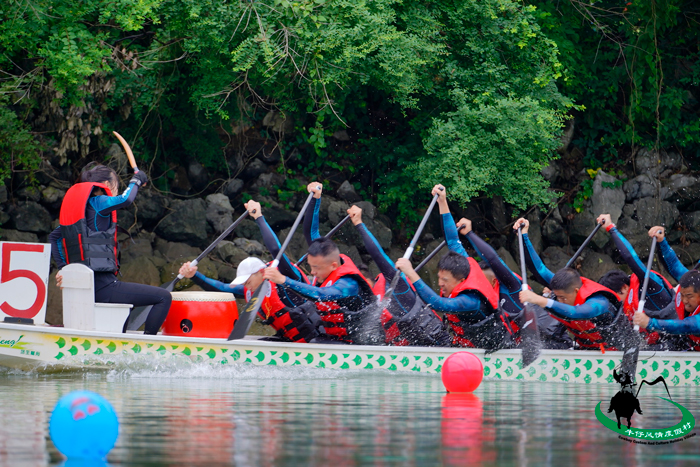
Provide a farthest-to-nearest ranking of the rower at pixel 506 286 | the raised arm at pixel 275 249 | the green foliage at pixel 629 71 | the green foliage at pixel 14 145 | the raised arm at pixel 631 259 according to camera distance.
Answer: the green foliage at pixel 629 71 < the green foliage at pixel 14 145 < the raised arm at pixel 631 259 < the rower at pixel 506 286 < the raised arm at pixel 275 249

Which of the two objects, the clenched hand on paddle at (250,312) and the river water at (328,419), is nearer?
the river water at (328,419)

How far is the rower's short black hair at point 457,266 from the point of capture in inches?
258

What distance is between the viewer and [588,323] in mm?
6699

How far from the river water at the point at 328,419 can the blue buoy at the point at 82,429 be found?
7cm

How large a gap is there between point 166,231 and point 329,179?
3.26 meters

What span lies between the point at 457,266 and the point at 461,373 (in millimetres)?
1184

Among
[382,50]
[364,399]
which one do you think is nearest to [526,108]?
[382,50]

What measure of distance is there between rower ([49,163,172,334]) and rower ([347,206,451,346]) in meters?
1.77

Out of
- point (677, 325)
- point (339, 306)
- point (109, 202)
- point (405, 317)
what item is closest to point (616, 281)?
point (677, 325)

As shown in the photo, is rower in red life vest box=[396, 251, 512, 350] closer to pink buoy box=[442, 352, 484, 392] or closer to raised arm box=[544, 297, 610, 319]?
raised arm box=[544, 297, 610, 319]

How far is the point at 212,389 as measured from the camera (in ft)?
18.3

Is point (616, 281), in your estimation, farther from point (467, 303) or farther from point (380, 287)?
point (380, 287)

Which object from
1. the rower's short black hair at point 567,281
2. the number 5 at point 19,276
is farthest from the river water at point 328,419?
the rower's short black hair at point 567,281

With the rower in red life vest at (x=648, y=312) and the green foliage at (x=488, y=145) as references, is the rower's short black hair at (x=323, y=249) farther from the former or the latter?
the green foliage at (x=488, y=145)
